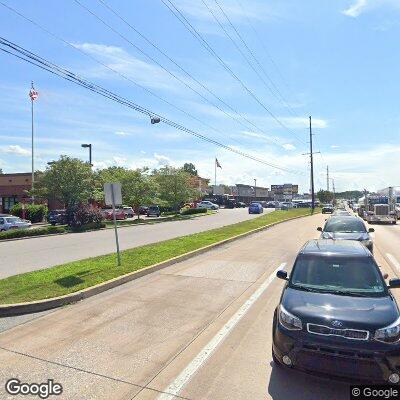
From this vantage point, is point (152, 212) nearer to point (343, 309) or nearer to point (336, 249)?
point (336, 249)

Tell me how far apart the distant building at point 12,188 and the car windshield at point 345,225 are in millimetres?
42481

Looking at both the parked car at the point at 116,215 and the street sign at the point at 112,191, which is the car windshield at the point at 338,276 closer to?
the street sign at the point at 112,191

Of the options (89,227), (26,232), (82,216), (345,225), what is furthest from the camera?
(89,227)

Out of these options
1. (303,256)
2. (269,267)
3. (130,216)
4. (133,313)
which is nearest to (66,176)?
(130,216)

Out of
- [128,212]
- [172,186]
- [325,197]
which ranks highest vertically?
[172,186]

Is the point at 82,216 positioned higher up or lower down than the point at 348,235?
higher up

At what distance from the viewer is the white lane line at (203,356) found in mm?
4438

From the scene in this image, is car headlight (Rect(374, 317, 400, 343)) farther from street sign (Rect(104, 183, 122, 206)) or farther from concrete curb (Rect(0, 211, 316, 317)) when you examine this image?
street sign (Rect(104, 183, 122, 206))

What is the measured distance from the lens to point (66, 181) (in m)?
35.0

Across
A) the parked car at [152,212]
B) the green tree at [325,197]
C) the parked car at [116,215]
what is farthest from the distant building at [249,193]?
the parked car at [116,215]

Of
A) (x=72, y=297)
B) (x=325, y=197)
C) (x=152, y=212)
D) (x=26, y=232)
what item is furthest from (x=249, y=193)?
(x=72, y=297)

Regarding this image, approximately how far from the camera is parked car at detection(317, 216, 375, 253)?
42.5 feet

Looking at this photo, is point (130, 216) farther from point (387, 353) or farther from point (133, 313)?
point (387, 353)

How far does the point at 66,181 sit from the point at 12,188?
18.4m
